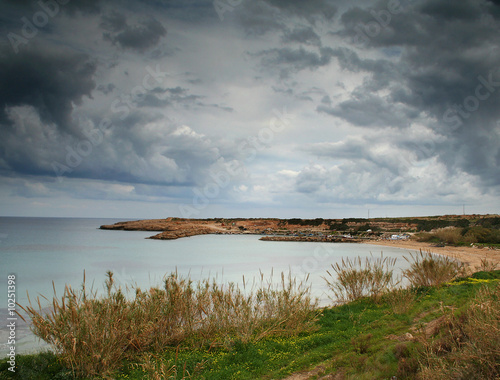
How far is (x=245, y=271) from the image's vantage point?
21500 mm

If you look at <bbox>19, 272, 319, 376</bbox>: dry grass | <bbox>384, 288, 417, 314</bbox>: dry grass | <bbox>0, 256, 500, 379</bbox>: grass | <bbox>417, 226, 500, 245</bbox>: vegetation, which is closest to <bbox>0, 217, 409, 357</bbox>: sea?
<bbox>384, 288, 417, 314</bbox>: dry grass

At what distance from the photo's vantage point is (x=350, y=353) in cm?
610

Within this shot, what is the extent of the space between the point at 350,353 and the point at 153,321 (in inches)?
156

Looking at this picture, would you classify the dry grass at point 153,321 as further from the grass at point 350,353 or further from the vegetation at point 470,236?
the vegetation at point 470,236

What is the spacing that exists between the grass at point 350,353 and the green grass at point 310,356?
1 cm

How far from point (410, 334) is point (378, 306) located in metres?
3.86

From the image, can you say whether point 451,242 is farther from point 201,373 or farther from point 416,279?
point 201,373

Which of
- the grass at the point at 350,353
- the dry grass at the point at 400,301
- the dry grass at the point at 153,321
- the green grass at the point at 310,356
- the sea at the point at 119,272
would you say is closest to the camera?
the grass at the point at 350,353

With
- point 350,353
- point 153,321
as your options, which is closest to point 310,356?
point 350,353

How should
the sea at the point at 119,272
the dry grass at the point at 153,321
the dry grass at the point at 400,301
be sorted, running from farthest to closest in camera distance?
the sea at the point at 119,272 → the dry grass at the point at 400,301 → the dry grass at the point at 153,321

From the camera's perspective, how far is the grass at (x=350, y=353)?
13.0 ft

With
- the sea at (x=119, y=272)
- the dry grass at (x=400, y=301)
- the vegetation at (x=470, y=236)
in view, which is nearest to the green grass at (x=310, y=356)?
the dry grass at (x=400, y=301)

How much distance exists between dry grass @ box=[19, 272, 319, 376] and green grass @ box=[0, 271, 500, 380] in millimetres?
241

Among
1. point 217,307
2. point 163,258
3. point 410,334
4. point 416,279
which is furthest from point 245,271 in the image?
point 410,334
